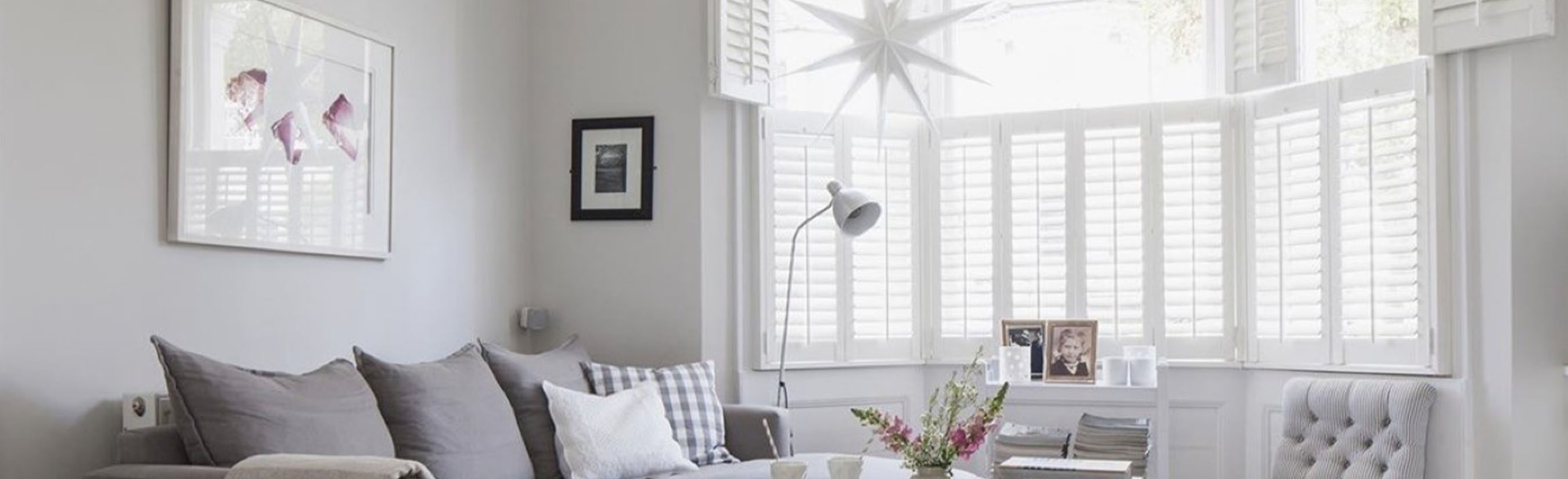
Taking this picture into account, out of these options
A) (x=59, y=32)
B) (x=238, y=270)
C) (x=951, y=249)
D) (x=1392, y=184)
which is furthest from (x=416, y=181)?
(x=1392, y=184)

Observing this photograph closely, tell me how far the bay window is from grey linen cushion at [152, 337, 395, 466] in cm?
211

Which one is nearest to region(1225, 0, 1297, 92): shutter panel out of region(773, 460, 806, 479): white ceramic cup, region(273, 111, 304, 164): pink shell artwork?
region(773, 460, 806, 479): white ceramic cup

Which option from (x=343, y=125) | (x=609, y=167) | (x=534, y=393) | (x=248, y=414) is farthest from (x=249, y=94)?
(x=609, y=167)

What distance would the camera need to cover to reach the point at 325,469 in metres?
2.82

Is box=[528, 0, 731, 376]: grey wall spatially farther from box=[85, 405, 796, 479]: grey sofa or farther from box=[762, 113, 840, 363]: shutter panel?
box=[85, 405, 796, 479]: grey sofa

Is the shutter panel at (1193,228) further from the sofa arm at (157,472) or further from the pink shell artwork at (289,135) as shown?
the sofa arm at (157,472)

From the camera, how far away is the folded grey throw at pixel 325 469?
277 centimetres

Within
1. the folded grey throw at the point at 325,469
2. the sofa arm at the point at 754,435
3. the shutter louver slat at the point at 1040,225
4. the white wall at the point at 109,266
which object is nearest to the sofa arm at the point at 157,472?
the folded grey throw at the point at 325,469

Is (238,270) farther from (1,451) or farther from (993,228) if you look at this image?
(993,228)

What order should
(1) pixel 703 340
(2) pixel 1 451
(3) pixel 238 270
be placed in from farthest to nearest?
(1) pixel 703 340 < (3) pixel 238 270 < (2) pixel 1 451

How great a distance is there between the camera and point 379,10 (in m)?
4.62

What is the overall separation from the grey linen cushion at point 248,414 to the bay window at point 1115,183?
211cm

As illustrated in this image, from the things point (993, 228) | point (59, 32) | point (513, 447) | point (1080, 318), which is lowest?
point (513, 447)

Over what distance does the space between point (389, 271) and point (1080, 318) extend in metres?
2.54
